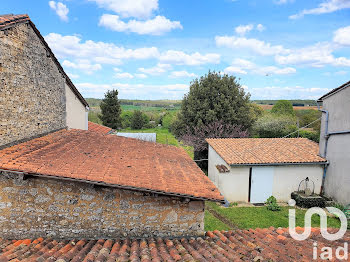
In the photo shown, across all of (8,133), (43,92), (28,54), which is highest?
(28,54)

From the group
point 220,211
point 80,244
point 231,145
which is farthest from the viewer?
point 231,145

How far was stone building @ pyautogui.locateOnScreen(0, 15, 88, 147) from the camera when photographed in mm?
5559

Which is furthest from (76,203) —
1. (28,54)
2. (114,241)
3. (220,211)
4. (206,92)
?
(206,92)

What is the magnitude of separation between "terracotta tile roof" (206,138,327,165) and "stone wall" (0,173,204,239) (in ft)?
26.8

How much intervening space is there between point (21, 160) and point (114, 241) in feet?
8.90

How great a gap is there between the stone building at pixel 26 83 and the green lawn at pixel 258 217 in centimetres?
781

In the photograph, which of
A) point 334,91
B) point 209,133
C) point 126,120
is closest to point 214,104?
point 209,133

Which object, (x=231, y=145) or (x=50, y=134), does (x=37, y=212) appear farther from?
(x=231, y=145)

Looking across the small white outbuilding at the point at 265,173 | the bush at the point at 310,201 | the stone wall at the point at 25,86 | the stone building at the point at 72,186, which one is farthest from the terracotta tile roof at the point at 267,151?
the stone wall at the point at 25,86

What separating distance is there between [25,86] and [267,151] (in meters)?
13.2

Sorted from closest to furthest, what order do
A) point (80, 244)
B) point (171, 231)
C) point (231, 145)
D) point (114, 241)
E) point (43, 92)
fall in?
1. point (80, 244)
2. point (114, 241)
3. point (171, 231)
4. point (43, 92)
5. point (231, 145)

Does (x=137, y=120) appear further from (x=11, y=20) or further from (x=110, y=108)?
(x=11, y=20)

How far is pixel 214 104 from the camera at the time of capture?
2138 centimetres

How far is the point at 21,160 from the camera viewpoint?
486 cm
